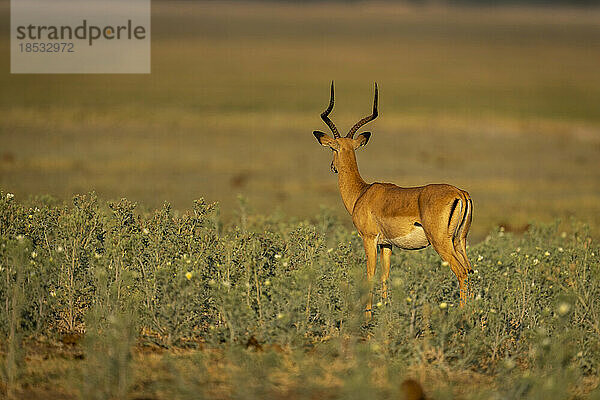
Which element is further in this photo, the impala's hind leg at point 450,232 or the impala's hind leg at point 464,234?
the impala's hind leg at point 464,234

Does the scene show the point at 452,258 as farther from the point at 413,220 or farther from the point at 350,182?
the point at 350,182

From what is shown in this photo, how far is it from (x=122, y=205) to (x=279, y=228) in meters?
3.82

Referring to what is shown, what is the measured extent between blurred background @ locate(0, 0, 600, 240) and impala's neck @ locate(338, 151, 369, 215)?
29.8 ft

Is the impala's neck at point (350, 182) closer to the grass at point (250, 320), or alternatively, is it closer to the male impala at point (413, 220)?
the male impala at point (413, 220)

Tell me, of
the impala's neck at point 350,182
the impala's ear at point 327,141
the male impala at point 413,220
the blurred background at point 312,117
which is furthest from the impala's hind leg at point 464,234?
the blurred background at point 312,117

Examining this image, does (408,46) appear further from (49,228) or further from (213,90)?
(49,228)

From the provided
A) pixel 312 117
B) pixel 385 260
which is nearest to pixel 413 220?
pixel 385 260

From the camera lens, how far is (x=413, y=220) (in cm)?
988

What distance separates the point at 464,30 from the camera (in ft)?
323

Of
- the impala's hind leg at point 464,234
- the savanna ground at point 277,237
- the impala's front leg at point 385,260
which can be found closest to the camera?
the savanna ground at point 277,237

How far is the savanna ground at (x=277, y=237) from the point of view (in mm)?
7762

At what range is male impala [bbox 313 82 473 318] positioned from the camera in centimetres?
958

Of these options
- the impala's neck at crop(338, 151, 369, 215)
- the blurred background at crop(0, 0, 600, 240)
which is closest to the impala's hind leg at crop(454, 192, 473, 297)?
the impala's neck at crop(338, 151, 369, 215)

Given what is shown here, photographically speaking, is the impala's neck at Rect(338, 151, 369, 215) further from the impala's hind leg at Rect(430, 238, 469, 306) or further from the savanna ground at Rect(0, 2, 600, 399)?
the impala's hind leg at Rect(430, 238, 469, 306)
